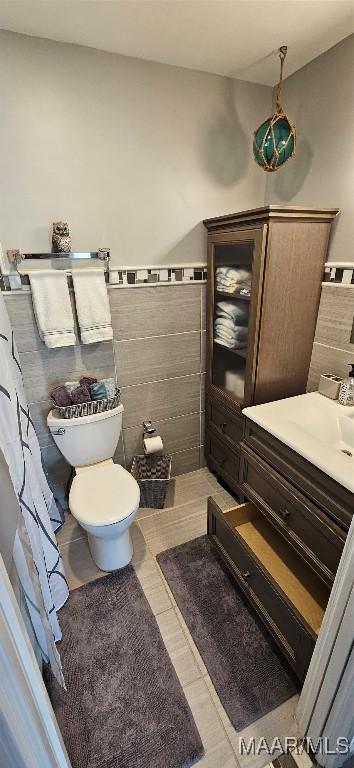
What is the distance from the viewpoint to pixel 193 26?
48.9 inches

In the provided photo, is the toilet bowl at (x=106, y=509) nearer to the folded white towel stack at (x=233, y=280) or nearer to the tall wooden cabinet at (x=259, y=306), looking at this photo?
the tall wooden cabinet at (x=259, y=306)

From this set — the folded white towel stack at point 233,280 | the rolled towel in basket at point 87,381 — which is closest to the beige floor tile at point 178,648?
the rolled towel in basket at point 87,381

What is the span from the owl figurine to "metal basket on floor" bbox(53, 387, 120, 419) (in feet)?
2.38

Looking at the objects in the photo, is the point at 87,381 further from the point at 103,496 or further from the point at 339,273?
the point at 339,273

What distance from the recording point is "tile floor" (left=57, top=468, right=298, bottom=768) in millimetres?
1055

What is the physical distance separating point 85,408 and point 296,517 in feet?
3.47

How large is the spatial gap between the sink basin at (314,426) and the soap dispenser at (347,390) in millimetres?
29

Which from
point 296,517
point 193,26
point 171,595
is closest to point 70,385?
point 171,595

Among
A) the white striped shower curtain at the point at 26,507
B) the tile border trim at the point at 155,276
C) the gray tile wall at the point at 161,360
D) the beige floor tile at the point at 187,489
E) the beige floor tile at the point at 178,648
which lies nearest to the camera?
the white striped shower curtain at the point at 26,507

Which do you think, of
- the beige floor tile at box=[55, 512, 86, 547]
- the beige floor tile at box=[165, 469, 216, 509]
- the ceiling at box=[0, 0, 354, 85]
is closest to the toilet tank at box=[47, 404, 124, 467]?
the beige floor tile at box=[55, 512, 86, 547]

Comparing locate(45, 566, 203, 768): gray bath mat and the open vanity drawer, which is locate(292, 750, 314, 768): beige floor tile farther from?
locate(45, 566, 203, 768): gray bath mat

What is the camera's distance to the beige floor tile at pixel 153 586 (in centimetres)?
144

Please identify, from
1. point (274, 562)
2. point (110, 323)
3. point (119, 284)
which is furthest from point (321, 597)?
point (119, 284)

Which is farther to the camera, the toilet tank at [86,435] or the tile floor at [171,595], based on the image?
the toilet tank at [86,435]
